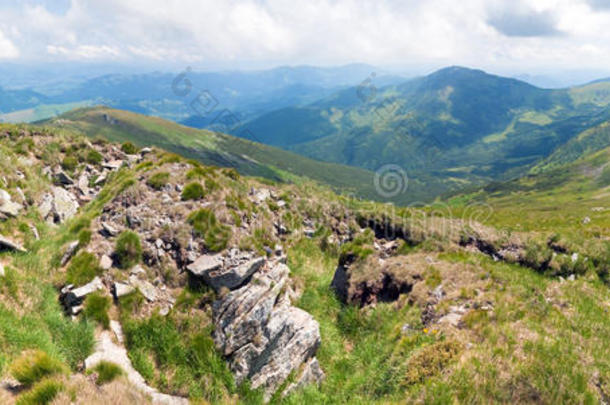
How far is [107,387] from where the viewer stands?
25.0ft

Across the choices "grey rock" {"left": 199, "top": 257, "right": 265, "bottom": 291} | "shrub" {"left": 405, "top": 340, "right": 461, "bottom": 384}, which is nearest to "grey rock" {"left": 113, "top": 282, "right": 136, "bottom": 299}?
"grey rock" {"left": 199, "top": 257, "right": 265, "bottom": 291}

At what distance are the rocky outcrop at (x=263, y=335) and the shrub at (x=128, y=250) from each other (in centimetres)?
445

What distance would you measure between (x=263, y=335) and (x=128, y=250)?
7.42 meters

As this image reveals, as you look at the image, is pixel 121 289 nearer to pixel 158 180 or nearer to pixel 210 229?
pixel 210 229

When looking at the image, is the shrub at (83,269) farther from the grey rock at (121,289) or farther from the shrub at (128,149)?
the shrub at (128,149)

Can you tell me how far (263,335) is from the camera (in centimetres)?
1225

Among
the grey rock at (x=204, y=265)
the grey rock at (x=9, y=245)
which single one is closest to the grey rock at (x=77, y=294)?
the grey rock at (x=204, y=265)

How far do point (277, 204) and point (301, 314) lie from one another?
536 inches

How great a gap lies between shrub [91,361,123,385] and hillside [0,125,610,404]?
7 centimetres

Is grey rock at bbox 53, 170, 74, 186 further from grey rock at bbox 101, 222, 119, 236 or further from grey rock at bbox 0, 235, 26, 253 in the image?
grey rock at bbox 101, 222, 119, 236

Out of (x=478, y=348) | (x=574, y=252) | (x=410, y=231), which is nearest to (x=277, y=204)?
(x=410, y=231)

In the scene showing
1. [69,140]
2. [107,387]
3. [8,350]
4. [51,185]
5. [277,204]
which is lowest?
[107,387]

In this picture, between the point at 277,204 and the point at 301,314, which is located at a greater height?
the point at 277,204

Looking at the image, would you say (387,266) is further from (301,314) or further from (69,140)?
(69,140)
